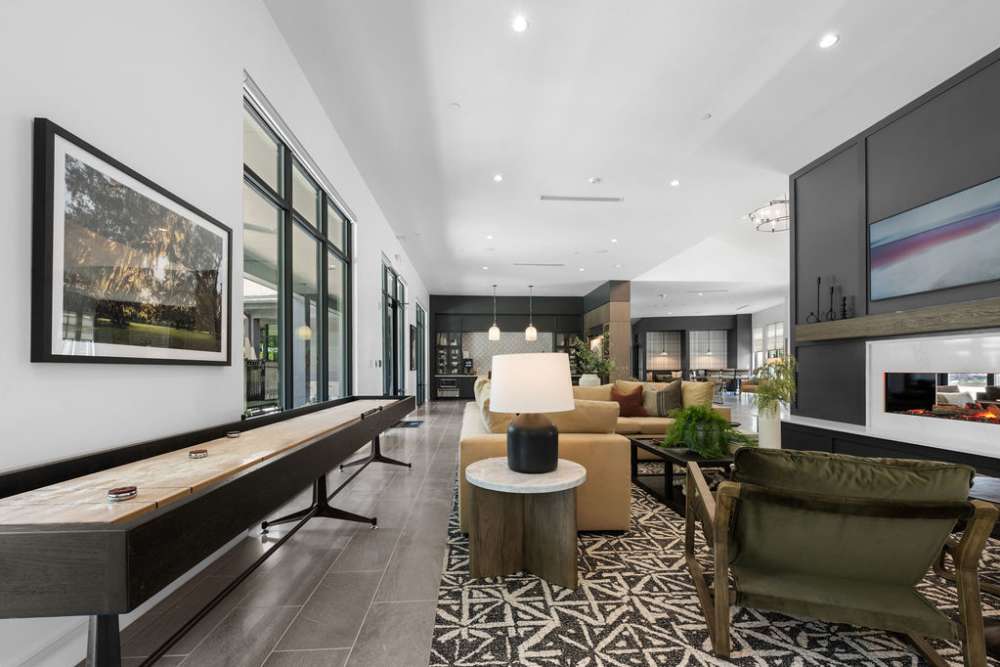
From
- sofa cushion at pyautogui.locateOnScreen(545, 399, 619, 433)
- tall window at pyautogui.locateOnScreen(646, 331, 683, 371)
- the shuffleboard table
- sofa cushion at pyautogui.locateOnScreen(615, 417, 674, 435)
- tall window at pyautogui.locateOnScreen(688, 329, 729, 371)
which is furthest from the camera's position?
tall window at pyautogui.locateOnScreen(646, 331, 683, 371)

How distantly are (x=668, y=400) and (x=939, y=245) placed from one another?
9.42ft

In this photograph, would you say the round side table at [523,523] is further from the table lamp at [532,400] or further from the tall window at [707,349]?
the tall window at [707,349]

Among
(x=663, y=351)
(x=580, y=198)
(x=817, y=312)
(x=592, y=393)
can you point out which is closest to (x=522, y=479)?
(x=592, y=393)

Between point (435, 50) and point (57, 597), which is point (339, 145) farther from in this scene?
point (57, 597)

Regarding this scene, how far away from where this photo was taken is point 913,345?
12.1ft

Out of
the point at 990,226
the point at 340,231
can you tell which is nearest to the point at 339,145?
the point at 340,231

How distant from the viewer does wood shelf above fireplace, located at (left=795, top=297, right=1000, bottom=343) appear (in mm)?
3127

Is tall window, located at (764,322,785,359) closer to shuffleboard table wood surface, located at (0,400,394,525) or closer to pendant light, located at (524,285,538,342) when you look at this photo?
pendant light, located at (524,285,538,342)

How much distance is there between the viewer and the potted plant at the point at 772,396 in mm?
3549

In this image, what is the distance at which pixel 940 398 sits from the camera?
351 centimetres

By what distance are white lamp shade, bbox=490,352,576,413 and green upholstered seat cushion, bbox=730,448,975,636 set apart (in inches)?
35.5

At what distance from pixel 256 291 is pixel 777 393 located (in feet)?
12.9

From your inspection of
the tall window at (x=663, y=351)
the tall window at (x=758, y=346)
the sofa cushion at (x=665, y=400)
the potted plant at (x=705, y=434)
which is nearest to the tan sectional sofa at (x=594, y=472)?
the potted plant at (x=705, y=434)

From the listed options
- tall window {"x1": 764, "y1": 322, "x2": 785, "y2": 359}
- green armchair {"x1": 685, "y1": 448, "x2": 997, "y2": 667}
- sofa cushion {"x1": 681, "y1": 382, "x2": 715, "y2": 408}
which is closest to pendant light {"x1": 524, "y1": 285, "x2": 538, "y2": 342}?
sofa cushion {"x1": 681, "y1": 382, "x2": 715, "y2": 408}
